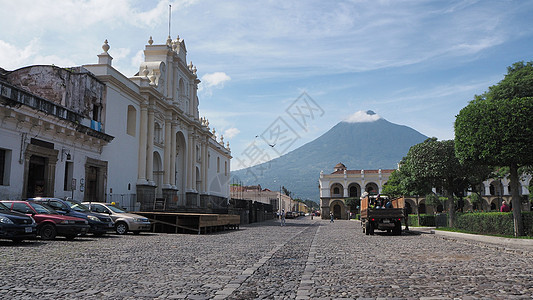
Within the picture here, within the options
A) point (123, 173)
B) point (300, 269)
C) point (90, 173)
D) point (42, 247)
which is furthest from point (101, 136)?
point (300, 269)

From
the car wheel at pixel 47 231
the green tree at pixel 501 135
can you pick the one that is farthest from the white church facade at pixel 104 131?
the green tree at pixel 501 135

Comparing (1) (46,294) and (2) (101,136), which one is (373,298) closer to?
(1) (46,294)

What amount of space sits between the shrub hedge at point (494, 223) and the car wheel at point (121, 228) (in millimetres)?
15738

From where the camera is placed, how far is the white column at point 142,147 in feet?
106

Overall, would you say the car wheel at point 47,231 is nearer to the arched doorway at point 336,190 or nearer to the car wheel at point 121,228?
the car wheel at point 121,228

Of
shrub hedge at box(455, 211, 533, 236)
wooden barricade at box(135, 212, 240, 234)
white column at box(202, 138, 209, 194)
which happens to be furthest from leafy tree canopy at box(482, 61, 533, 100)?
white column at box(202, 138, 209, 194)

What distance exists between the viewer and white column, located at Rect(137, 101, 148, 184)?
106 feet

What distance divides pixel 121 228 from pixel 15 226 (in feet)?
23.4

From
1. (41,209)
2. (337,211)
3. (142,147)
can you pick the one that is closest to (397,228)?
(41,209)

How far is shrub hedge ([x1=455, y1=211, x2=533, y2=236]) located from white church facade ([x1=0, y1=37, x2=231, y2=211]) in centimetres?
2061

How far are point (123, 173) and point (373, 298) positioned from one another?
26833 mm

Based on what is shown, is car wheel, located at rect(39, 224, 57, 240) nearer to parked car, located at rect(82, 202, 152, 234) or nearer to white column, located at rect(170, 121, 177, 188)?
parked car, located at rect(82, 202, 152, 234)

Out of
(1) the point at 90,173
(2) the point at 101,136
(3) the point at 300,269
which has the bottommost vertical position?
(3) the point at 300,269

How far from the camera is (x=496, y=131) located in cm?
1580
